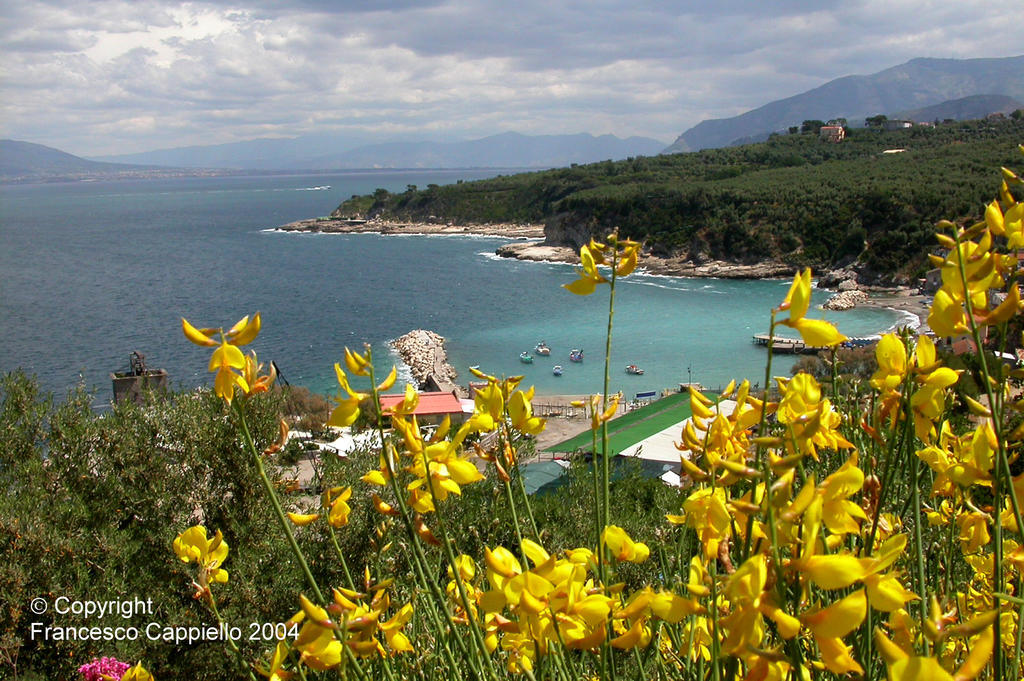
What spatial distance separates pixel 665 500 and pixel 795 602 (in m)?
4.43

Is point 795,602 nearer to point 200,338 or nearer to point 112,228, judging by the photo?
point 200,338

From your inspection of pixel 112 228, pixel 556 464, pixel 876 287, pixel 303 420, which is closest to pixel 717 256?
pixel 876 287

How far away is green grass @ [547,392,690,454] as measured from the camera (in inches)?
540

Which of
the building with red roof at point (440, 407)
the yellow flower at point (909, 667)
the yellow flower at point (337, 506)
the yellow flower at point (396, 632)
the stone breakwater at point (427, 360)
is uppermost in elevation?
the yellow flower at point (909, 667)

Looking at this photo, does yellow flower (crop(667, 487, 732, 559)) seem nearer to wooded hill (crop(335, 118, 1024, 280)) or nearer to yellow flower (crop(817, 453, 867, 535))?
yellow flower (crop(817, 453, 867, 535))

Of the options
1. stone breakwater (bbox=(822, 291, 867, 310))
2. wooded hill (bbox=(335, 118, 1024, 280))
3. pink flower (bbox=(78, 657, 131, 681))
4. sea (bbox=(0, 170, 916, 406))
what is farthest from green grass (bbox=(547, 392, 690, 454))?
wooded hill (bbox=(335, 118, 1024, 280))

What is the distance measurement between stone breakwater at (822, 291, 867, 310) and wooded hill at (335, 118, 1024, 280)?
12.9 ft

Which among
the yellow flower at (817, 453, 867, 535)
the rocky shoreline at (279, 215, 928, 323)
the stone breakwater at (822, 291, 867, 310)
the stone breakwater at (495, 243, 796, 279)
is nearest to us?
the yellow flower at (817, 453, 867, 535)

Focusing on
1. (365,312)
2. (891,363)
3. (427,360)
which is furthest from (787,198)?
(891,363)

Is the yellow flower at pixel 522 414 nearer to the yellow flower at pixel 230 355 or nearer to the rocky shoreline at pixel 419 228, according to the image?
the yellow flower at pixel 230 355

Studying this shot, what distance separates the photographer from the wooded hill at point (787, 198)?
142 feet

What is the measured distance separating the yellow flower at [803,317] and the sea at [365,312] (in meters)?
20.2

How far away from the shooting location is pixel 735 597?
759mm

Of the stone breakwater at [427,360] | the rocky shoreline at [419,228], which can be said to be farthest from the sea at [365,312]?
the rocky shoreline at [419,228]
